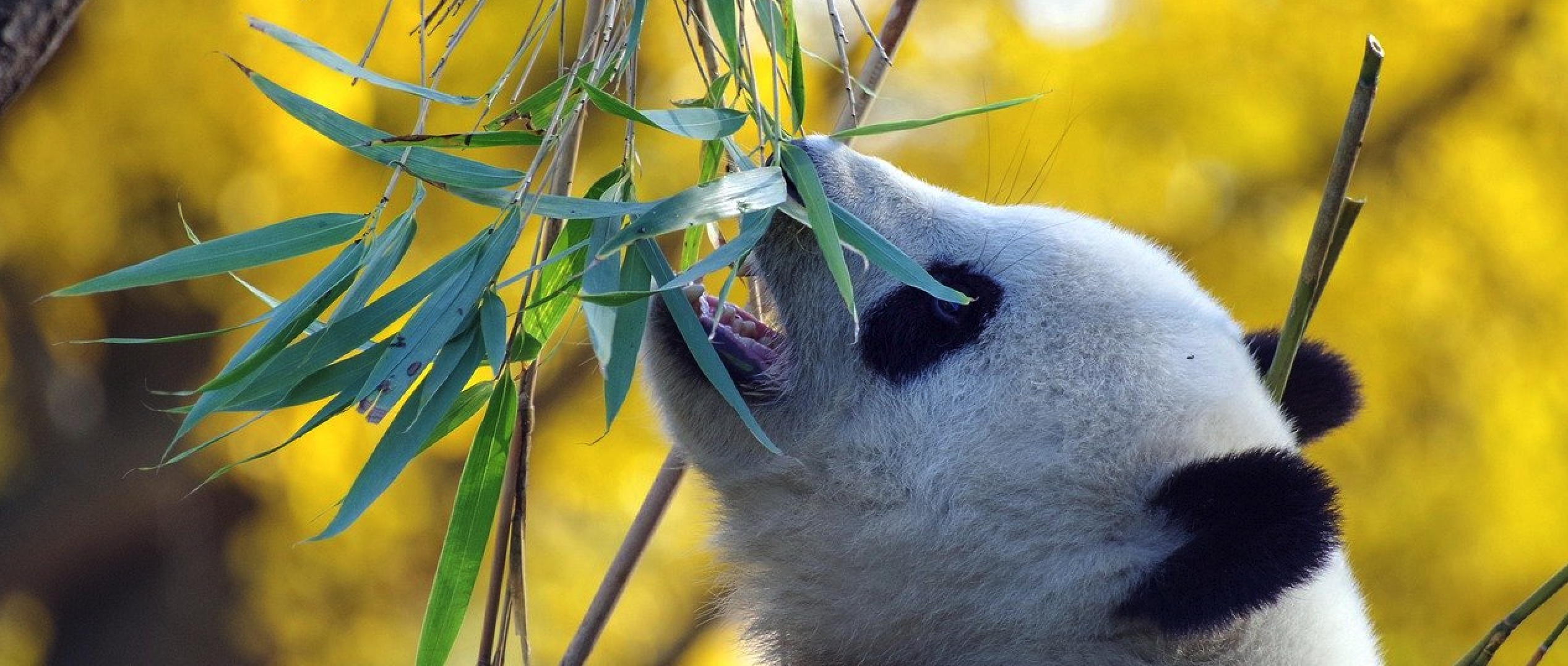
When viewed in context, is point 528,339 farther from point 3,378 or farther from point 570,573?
point 3,378

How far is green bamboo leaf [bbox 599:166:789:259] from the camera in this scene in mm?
1138

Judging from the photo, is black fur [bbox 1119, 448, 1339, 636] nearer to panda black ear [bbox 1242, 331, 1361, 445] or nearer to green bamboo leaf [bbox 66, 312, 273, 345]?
panda black ear [bbox 1242, 331, 1361, 445]

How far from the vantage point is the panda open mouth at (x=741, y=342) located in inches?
59.4

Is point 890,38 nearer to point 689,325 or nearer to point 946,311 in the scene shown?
point 946,311

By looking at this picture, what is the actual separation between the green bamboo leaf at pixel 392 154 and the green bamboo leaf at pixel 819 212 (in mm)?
288

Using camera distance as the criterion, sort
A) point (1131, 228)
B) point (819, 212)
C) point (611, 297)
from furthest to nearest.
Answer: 1. point (1131, 228)
2. point (819, 212)
3. point (611, 297)

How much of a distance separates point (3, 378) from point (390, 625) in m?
1.93

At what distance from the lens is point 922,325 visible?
1.55 metres

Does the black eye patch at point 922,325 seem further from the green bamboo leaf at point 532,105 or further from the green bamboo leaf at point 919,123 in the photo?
the green bamboo leaf at point 532,105

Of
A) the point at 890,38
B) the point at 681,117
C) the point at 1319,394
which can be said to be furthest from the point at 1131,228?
the point at 681,117

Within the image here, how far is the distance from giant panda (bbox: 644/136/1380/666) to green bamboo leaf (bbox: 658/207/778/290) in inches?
7.3

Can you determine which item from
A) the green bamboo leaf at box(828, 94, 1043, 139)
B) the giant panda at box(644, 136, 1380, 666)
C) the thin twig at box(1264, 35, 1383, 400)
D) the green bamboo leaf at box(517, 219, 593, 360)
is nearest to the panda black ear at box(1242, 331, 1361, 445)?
the giant panda at box(644, 136, 1380, 666)

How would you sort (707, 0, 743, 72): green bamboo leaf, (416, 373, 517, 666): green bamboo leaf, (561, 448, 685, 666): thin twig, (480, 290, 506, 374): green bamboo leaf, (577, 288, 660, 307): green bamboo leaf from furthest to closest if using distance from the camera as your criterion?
(561, 448, 685, 666): thin twig
(416, 373, 517, 666): green bamboo leaf
(707, 0, 743, 72): green bamboo leaf
(480, 290, 506, 374): green bamboo leaf
(577, 288, 660, 307): green bamboo leaf

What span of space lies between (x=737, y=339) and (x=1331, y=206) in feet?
2.29
